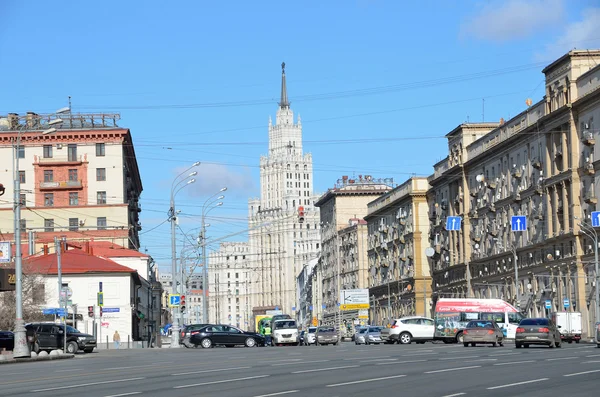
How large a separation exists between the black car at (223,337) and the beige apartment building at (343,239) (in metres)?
90.5

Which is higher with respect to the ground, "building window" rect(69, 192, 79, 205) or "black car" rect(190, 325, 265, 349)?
"building window" rect(69, 192, 79, 205)

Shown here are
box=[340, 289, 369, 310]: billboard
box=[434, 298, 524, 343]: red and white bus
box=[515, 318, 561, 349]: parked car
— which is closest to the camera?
box=[515, 318, 561, 349]: parked car

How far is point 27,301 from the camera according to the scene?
85.8m

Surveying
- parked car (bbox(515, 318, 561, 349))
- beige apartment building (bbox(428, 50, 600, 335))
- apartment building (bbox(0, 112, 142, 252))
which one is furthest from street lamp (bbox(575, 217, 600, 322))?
apartment building (bbox(0, 112, 142, 252))

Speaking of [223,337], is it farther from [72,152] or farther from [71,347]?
[72,152]

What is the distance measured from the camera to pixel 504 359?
35031 millimetres

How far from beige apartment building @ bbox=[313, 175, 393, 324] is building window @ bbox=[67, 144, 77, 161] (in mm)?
52329

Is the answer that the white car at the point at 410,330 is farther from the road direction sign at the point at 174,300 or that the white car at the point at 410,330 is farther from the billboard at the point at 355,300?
the billboard at the point at 355,300

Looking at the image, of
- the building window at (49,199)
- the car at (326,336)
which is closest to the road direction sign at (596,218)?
the car at (326,336)

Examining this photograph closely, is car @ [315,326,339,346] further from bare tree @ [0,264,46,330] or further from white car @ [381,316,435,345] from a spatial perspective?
bare tree @ [0,264,46,330]

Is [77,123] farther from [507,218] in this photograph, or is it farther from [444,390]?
[444,390]

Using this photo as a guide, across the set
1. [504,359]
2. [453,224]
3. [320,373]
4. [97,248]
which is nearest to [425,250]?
[453,224]

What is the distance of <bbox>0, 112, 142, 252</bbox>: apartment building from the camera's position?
116188mm

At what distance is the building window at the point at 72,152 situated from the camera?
118 metres
